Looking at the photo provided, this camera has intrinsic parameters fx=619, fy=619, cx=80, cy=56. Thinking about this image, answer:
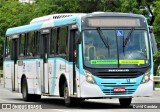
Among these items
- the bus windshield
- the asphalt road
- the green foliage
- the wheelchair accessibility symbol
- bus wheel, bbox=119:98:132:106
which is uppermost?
the green foliage

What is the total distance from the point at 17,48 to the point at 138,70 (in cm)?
863

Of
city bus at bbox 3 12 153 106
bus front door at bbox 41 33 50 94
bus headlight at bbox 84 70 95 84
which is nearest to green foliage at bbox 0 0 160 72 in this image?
bus front door at bbox 41 33 50 94

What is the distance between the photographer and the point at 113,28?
62.3ft

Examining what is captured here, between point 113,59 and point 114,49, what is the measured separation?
318mm

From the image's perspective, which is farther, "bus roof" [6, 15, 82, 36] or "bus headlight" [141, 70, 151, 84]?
"bus roof" [6, 15, 82, 36]

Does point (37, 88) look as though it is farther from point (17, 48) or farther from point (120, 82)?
point (120, 82)

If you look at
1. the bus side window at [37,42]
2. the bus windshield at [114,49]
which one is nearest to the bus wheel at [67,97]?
the bus windshield at [114,49]

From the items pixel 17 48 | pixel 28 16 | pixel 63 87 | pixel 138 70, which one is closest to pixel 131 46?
pixel 138 70

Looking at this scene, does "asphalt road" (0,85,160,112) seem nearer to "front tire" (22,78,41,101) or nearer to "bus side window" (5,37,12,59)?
"front tire" (22,78,41,101)

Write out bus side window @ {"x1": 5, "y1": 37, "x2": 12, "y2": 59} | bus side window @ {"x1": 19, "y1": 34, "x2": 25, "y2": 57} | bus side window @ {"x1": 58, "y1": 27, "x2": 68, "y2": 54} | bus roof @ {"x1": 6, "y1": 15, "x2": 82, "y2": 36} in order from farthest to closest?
bus side window @ {"x1": 5, "y1": 37, "x2": 12, "y2": 59} → bus side window @ {"x1": 19, "y1": 34, "x2": 25, "y2": 57} → bus side window @ {"x1": 58, "y1": 27, "x2": 68, "y2": 54} → bus roof @ {"x1": 6, "y1": 15, "x2": 82, "y2": 36}

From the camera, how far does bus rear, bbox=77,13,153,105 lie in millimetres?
18516

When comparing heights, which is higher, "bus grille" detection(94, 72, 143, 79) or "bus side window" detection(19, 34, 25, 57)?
"bus side window" detection(19, 34, 25, 57)

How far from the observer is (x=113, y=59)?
18641mm

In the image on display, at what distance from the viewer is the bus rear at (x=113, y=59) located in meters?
18.5
